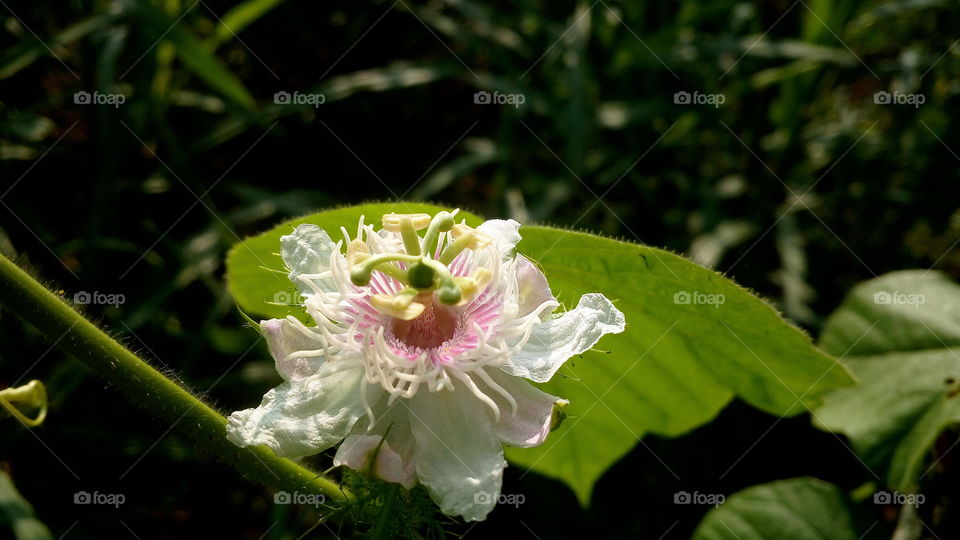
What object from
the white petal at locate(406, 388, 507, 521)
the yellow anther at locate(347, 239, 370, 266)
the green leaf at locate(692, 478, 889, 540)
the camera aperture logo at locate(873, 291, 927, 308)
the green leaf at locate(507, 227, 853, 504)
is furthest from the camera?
the camera aperture logo at locate(873, 291, 927, 308)

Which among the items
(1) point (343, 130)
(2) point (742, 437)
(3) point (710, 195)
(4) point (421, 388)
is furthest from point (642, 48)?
(4) point (421, 388)

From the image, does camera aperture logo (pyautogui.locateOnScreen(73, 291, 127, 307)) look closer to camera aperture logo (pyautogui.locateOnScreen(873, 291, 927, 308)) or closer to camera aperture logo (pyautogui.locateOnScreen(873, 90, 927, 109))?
camera aperture logo (pyautogui.locateOnScreen(873, 291, 927, 308))

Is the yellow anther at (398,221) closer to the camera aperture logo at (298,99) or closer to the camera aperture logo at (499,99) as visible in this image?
the camera aperture logo at (298,99)

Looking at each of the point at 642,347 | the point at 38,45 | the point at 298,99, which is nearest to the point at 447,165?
the point at 298,99

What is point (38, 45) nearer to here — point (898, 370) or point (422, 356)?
point (422, 356)

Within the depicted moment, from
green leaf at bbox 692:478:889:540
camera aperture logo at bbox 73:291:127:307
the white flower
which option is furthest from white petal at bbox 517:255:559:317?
camera aperture logo at bbox 73:291:127:307

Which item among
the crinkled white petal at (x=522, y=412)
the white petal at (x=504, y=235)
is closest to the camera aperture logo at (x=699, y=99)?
the white petal at (x=504, y=235)

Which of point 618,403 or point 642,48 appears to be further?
point 642,48

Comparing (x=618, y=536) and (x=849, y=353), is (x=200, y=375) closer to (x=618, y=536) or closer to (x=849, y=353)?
(x=618, y=536)
